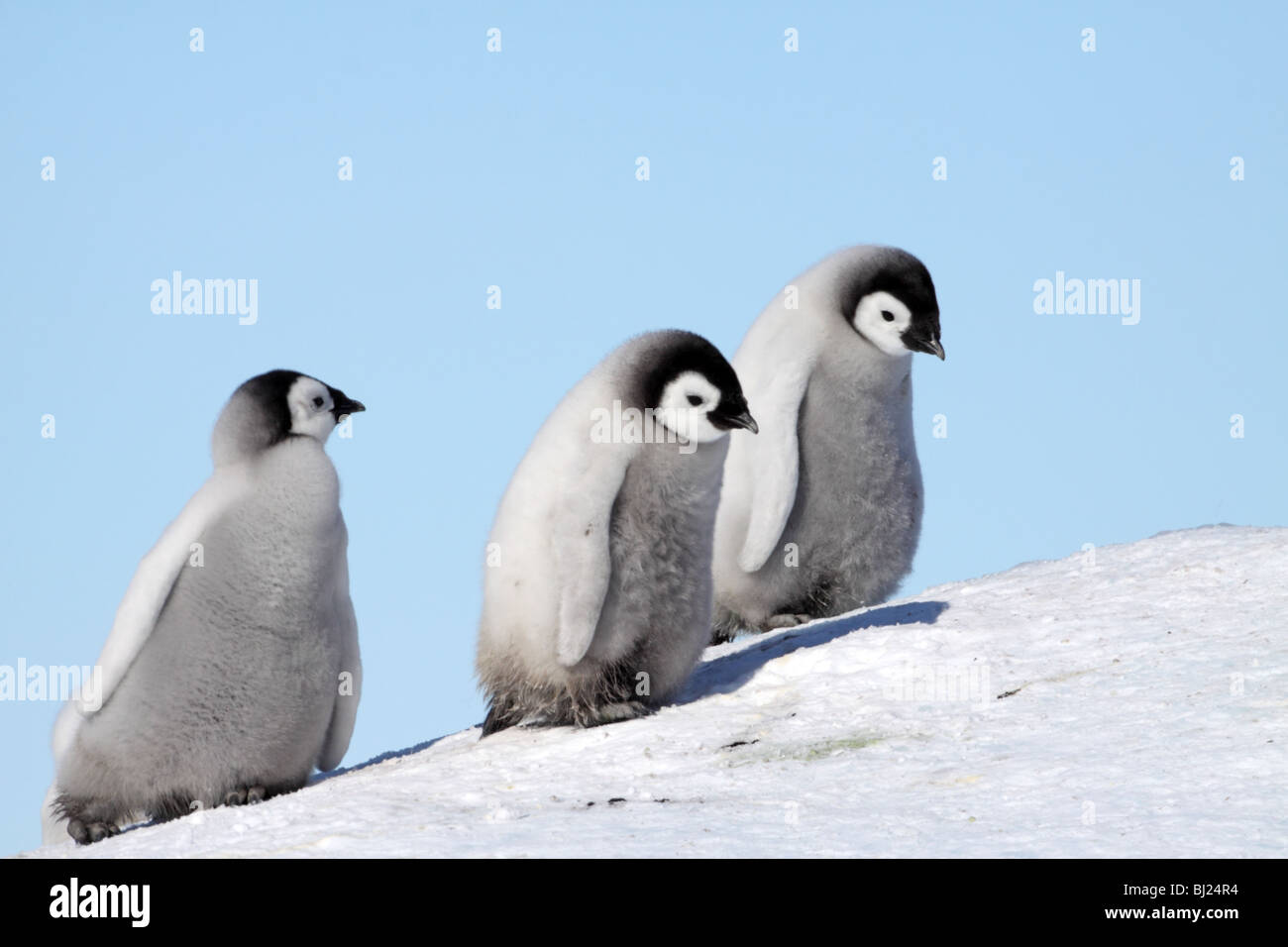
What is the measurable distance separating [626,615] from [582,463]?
1.54 ft

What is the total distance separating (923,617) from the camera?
219 inches

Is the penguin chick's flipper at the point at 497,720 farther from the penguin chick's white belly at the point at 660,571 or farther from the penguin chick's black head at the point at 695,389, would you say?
the penguin chick's black head at the point at 695,389

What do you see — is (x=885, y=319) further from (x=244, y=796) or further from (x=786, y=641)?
(x=244, y=796)

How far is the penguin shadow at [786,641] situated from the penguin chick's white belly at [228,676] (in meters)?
1.22

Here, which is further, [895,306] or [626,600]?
[895,306]

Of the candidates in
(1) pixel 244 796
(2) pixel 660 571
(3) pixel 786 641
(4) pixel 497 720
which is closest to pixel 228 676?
(1) pixel 244 796

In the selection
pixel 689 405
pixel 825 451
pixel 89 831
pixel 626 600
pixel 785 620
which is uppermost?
pixel 689 405

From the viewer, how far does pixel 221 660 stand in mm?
4738

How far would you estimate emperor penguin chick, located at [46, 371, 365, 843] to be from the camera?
4.72 m

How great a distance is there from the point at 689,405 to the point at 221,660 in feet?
5.28

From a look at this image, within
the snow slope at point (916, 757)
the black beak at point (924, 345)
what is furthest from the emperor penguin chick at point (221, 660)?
the black beak at point (924, 345)

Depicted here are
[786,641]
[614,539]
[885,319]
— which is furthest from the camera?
[885,319]
